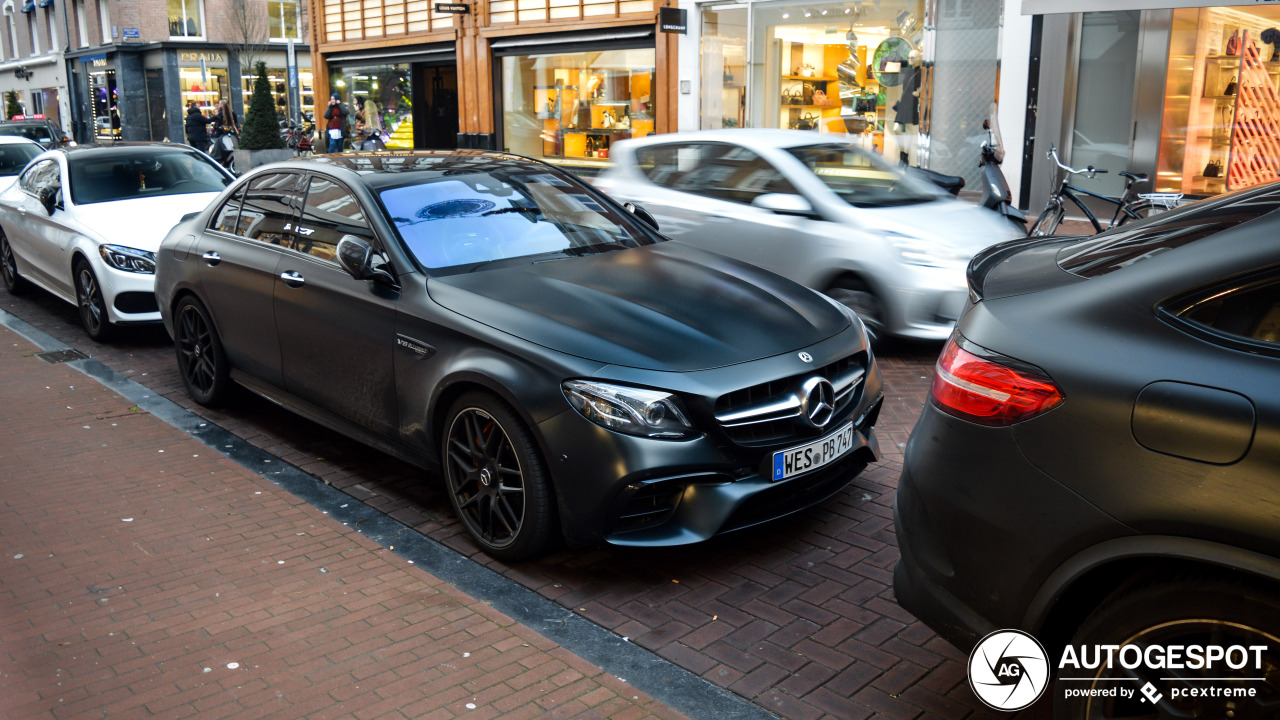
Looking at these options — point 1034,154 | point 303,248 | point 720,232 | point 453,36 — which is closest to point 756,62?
point 1034,154

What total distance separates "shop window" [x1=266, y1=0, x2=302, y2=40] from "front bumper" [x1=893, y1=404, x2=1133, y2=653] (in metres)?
46.6

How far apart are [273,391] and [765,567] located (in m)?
2.96

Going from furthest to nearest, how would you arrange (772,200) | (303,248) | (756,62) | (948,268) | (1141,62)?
(756,62) → (1141,62) → (772,200) → (948,268) → (303,248)

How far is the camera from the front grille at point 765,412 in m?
3.95

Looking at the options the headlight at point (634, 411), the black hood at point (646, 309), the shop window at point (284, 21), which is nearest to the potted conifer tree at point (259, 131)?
the shop window at point (284, 21)

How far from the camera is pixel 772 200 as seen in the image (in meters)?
7.62

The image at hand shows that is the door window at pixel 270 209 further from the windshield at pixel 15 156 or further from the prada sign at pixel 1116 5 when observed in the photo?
the prada sign at pixel 1116 5

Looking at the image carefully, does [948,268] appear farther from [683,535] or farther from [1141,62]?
[1141,62]

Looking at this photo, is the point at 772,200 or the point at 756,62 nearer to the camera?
the point at 772,200

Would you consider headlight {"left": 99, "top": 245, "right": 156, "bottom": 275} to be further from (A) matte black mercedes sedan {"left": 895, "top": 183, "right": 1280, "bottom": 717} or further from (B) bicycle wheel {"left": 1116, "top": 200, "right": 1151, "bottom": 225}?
(B) bicycle wheel {"left": 1116, "top": 200, "right": 1151, "bottom": 225}

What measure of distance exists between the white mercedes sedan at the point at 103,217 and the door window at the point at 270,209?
269 centimetres

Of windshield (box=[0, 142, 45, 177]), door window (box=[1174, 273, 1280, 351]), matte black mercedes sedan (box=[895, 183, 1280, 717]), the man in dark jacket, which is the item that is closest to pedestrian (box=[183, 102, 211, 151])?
the man in dark jacket

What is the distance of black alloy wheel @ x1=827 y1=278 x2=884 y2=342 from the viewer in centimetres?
724

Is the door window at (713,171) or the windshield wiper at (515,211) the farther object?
the door window at (713,171)
